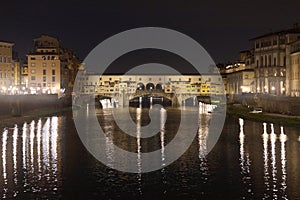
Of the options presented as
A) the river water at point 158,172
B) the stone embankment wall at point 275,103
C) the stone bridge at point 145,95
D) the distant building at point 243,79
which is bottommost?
the river water at point 158,172

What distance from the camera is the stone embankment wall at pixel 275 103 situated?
46.0 metres

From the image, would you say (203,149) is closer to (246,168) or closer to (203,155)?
(203,155)

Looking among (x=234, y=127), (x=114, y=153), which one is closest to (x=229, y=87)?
(x=234, y=127)

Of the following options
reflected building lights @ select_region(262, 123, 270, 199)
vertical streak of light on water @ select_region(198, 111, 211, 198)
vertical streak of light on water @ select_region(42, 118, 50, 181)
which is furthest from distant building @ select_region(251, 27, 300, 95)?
vertical streak of light on water @ select_region(42, 118, 50, 181)

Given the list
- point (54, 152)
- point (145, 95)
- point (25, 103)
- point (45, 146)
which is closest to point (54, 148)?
point (45, 146)

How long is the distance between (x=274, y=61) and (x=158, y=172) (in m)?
52.7

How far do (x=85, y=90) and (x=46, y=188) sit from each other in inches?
3937

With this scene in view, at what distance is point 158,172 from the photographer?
21547mm

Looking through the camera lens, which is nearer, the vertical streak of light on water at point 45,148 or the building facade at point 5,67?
the vertical streak of light on water at point 45,148

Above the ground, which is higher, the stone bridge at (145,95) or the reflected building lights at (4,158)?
the stone bridge at (145,95)

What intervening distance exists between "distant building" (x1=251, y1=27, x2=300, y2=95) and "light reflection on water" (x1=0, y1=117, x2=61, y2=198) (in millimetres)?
40889

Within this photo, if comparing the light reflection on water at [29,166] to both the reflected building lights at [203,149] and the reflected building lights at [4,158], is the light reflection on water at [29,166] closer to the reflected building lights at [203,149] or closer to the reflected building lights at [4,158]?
the reflected building lights at [4,158]

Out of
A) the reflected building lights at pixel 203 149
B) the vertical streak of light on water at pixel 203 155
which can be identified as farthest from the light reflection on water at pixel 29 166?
the reflected building lights at pixel 203 149

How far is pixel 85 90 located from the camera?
117625 mm
